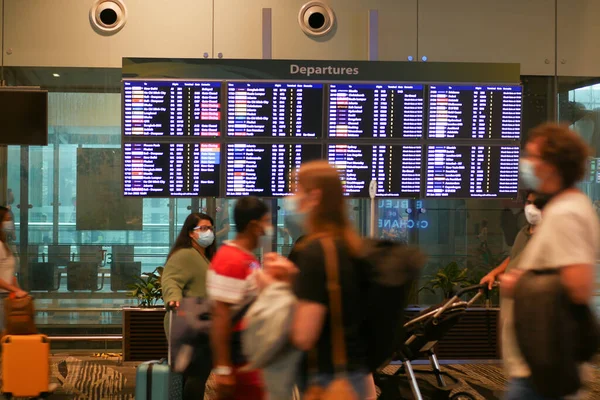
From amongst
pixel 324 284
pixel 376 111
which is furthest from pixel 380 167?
pixel 324 284

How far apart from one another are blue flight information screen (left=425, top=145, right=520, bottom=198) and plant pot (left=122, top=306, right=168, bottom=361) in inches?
120

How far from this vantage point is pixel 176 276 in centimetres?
500

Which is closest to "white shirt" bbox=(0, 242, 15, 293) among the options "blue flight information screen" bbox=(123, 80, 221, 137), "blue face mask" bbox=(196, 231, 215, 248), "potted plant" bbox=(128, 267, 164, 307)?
"blue flight information screen" bbox=(123, 80, 221, 137)

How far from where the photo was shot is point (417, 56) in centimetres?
820

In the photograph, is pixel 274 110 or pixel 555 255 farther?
pixel 274 110

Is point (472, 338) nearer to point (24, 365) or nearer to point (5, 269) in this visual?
point (24, 365)

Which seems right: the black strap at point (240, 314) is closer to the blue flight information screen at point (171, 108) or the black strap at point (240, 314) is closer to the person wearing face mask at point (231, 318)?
the person wearing face mask at point (231, 318)

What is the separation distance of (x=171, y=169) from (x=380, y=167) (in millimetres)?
2009

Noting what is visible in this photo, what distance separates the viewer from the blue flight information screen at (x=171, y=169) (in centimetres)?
716

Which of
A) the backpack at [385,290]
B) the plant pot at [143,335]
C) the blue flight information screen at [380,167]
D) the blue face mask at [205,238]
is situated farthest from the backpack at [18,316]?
the backpack at [385,290]

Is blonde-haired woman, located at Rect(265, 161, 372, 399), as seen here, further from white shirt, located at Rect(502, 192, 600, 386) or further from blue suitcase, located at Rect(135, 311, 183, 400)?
blue suitcase, located at Rect(135, 311, 183, 400)

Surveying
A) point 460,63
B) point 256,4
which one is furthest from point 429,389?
point 256,4

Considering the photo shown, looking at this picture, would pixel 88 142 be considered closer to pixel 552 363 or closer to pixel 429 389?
pixel 429 389

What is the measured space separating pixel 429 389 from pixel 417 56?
12.1ft
